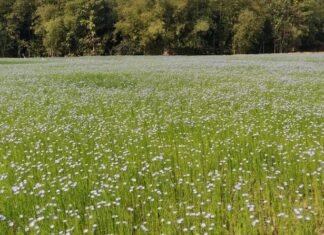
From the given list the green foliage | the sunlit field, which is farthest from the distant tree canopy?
the sunlit field

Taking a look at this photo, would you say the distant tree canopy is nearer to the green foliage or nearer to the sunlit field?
the green foliage

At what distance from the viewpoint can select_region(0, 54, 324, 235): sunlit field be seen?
4.76 m

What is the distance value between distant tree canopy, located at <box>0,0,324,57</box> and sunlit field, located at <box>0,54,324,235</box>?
225ft

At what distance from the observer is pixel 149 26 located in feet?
258

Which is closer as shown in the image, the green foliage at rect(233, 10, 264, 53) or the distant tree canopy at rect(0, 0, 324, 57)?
the distant tree canopy at rect(0, 0, 324, 57)

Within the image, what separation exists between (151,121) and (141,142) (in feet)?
7.81

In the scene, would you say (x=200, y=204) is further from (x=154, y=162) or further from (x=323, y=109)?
(x=323, y=109)

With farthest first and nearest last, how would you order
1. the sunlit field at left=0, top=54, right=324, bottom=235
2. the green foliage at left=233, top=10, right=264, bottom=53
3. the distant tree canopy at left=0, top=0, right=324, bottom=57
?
1. the green foliage at left=233, top=10, right=264, bottom=53
2. the distant tree canopy at left=0, top=0, right=324, bottom=57
3. the sunlit field at left=0, top=54, right=324, bottom=235

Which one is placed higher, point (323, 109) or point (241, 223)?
point (323, 109)

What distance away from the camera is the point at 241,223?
15.1ft

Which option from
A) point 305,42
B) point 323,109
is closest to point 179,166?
point 323,109

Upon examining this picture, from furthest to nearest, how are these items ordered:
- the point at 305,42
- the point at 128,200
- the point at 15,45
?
the point at 305,42
the point at 15,45
the point at 128,200

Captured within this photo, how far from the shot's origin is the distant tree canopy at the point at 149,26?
80.0m

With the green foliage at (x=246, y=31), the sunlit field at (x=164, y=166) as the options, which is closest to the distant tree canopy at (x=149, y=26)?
the green foliage at (x=246, y=31)
